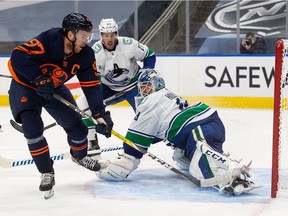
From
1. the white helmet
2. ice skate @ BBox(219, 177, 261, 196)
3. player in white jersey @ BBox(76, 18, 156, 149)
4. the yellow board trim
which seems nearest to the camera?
ice skate @ BBox(219, 177, 261, 196)

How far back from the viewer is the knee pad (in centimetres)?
367

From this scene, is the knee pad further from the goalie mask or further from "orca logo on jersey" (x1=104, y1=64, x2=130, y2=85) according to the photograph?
"orca logo on jersey" (x1=104, y1=64, x2=130, y2=85)

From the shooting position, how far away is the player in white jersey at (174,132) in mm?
3883

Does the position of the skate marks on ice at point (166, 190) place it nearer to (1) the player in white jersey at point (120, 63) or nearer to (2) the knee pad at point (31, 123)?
(2) the knee pad at point (31, 123)

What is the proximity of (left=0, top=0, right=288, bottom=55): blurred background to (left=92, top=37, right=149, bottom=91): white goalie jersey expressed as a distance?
3.40m

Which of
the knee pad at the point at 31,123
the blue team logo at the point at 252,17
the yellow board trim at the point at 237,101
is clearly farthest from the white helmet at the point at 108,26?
the blue team logo at the point at 252,17

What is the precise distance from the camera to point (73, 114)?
390 cm

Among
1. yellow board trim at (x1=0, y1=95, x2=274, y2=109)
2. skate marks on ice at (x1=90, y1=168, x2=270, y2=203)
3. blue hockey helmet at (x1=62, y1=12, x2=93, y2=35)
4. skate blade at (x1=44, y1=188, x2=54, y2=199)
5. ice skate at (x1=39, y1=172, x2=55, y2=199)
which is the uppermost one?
blue hockey helmet at (x1=62, y1=12, x2=93, y2=35)

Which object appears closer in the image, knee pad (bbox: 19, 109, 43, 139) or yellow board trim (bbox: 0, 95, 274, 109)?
knee pad (bbox: 19, 109, 43, 139)

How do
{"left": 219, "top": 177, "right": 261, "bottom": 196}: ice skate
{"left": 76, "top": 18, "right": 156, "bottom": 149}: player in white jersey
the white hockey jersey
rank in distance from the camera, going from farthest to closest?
{"left": 76, "top": 18, "right": 156, "bottom": 149}: player in white jersey, the white hockey jersey, {"left": 219, "top": 177, "right": 261, "bottom": 196}: ice skate

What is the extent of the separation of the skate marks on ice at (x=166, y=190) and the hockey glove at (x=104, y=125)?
32 centimetres

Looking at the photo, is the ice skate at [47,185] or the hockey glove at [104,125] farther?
the hockey glove at [104,125]

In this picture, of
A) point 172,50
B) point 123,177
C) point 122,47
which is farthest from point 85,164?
point 172,50

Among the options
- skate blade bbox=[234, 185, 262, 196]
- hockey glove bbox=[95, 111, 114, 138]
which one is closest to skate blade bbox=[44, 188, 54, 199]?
hockey glove bbox=[95, 111, 114, 138]
